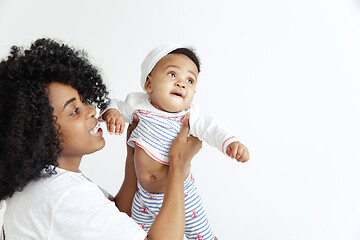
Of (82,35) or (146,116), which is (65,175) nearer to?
(146,116)

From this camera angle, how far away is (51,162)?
47.5 inches

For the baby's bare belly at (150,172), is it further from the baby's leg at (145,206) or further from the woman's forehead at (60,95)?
the woman's forehead at (60,95)

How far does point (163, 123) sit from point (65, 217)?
20.7 inches

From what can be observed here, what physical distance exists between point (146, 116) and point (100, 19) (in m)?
1.39

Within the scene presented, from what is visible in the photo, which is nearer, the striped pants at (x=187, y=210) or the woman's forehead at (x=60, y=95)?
the woman's forehead at (x=60, y=95)

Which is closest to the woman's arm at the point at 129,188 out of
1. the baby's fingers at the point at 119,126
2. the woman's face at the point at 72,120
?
the baby's fingers at the point at 119,126

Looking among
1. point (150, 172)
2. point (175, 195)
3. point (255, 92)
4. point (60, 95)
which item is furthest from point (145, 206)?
point (255, 92)

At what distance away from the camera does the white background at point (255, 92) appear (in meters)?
2.54

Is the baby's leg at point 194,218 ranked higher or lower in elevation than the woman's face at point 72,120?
Result: lower

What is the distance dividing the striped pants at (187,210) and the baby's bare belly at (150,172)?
4 cm

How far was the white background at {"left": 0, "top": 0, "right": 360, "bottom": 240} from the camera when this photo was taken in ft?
8.34

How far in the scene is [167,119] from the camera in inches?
57.6

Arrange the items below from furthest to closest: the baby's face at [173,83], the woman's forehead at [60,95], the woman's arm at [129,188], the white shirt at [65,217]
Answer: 1. the woman's arm at [129,188]
2. the baby's face at [173,83]
3. the woman's forehead at [60,95]
4. the white shirt at [65,217]

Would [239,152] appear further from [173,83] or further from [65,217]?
[65,217]
